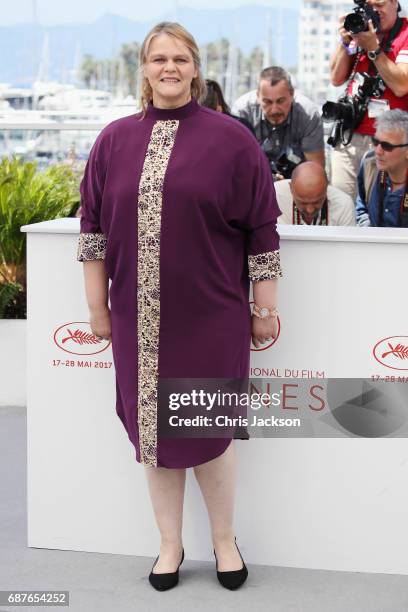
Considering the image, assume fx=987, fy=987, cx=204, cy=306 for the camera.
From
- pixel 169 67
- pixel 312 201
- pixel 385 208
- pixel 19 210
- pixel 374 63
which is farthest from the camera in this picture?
pixel 19 210

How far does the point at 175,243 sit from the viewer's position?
2736 millimetres

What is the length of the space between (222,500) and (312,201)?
4.60 feet

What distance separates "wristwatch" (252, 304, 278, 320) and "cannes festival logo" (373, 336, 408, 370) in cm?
35

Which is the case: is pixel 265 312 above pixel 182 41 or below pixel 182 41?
below

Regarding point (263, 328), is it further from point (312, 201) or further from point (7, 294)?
point (7, 294)

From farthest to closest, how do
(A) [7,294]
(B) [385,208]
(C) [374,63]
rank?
(A) [7,294] → (C) [374,63] → (B) [385,208]

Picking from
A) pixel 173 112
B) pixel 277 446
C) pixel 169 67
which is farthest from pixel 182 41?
pixel 277 446

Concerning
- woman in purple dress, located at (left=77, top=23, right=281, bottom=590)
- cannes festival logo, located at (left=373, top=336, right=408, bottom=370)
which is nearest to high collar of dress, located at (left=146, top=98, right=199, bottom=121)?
woman in purple dress, located at (left=77, top=23, right=281, bottom=590)

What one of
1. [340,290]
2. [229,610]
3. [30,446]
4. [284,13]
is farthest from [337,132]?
[284,13]

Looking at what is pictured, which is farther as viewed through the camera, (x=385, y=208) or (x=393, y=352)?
(x=385, y=208)

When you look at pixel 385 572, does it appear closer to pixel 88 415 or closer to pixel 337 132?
pixel 88 415

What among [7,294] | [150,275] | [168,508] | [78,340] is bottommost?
[168,508]

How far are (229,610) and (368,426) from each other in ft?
2.27

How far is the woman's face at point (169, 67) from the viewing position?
2721mm
